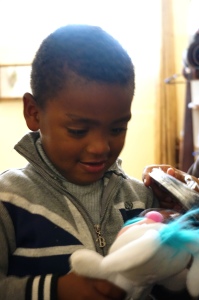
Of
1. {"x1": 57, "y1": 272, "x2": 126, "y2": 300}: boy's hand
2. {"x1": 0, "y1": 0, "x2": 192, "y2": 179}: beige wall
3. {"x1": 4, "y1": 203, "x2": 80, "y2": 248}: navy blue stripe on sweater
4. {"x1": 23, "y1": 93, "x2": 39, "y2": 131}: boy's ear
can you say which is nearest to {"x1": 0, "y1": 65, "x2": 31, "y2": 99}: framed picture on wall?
{"x1": 0, "y1": 0, "x2": 192, "y2": 179}: beige wall

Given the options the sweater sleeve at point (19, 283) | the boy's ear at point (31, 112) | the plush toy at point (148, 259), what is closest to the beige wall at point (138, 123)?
the boy's ear at point (31, 112)

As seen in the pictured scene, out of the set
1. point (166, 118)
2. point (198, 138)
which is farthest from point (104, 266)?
point (166, 118)

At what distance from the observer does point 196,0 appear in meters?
2.10

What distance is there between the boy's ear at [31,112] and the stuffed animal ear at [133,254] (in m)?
0.34

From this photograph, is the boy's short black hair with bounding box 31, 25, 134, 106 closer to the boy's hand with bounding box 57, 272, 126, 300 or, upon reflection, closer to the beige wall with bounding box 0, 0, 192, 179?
the boy's hand with bounding box 57, 272, 126, 300

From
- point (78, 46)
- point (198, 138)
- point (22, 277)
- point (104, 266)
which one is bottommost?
point (198, 138)

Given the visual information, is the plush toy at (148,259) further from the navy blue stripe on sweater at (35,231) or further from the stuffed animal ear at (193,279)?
the navy blue stripe on sweater at (35,231)

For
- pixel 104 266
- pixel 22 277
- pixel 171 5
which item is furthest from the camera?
pixel 171 5

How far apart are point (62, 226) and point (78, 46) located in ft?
0.95

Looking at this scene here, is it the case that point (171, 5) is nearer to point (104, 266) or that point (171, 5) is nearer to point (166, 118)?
point (166, 118)

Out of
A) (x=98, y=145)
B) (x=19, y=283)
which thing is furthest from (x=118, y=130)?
(x=19, y=283)

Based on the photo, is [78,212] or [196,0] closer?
[78,212]

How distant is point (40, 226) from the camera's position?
0.66 metres

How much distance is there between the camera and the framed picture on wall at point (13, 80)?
2.56 meters
